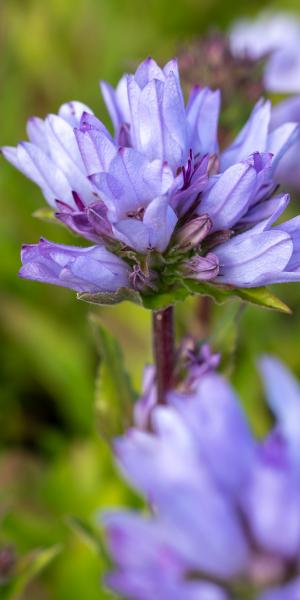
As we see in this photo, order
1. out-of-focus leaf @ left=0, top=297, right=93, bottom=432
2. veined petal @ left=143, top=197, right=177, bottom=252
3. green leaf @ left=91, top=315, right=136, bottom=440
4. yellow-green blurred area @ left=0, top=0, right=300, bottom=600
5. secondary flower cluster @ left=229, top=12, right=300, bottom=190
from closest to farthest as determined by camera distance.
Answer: veined petal @ left=143, top=197, right=177, bottom=252 < green leaf @ left=91, top=315, right=136, bottom=440 < yellow-green blurred area @ left=0, top=0, right=300, bottom=600 < secondary flower cluster @ left=229, top=12, right=300, bottom=190 < out-of-focus leaf @ left=0, top=297, right=93, bottom=432

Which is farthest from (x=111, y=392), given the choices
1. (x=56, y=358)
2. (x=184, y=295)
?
(x=56, y=358)

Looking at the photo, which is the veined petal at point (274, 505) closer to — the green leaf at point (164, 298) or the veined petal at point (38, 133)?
the green leaf at point (164, 298)

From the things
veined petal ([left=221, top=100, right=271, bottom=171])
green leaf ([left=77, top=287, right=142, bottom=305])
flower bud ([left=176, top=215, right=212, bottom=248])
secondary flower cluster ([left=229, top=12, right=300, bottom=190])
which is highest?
secondary flower cluster ([left=229, top=12, right=300, bottom=190])

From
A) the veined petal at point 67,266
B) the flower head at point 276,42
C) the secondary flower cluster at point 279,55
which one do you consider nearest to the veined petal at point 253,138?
the veined petal at point 67,266

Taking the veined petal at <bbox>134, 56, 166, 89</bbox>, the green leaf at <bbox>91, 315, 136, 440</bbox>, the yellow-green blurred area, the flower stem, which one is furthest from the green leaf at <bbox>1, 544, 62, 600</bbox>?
the veined petal at <bbox>134, 56, 166, 89</bbox>

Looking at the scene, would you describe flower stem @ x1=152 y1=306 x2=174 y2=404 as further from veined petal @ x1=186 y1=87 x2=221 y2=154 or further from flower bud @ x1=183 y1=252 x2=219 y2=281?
veined petal @ x1=186 y1=87 x2=221 y2=154
